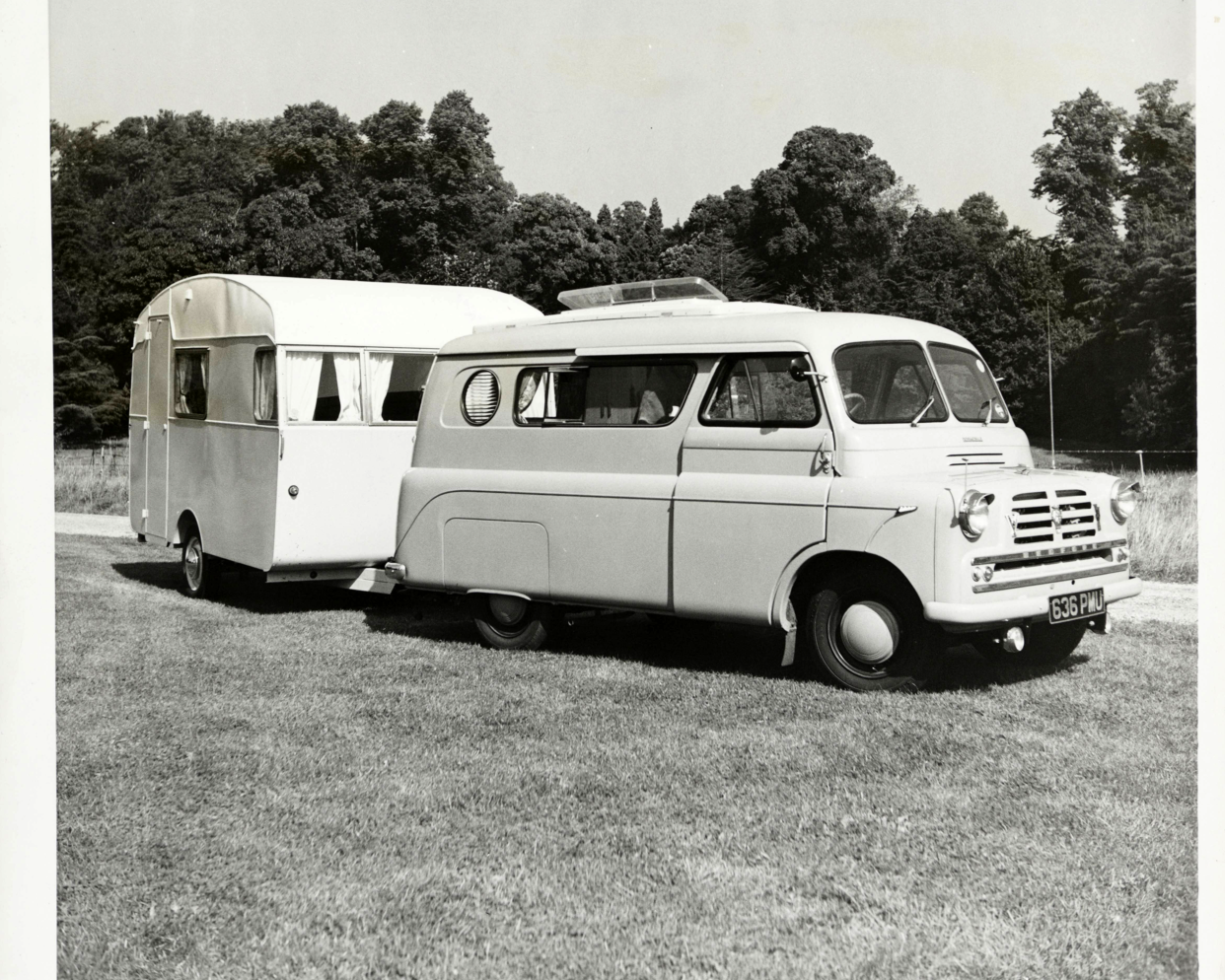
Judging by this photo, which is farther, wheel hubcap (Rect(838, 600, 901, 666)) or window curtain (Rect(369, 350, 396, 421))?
window curtain (Rect(369, 350, 396, 421))

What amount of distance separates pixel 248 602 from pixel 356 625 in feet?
5.66

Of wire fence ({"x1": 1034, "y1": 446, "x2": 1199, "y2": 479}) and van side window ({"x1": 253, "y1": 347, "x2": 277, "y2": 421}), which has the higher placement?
van side window ({"x1": 253, "y1": 347, "x2": 277, "y2": 421})

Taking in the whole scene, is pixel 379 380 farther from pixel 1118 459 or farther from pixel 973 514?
pixel 1118 459

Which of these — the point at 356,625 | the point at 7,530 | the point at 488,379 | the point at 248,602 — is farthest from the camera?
the point at 248,602

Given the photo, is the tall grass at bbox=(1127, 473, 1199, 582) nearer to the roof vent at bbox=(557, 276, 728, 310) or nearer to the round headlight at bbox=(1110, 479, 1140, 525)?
the round headlight at bbox=(1110, 479, 1140, 525)

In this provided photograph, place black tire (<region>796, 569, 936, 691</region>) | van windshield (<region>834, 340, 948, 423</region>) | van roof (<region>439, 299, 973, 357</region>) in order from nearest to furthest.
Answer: black tire (<region>796, 569, 936, 691</region>) → van windshield (<region>834, 340, 948, 423</region>) → van roof (<region>439, 299, 973, 357</region>)

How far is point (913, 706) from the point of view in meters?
6.93

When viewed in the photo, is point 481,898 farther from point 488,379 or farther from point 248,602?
point 248,602

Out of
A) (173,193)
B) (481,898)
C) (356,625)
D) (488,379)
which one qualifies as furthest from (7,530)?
(173,193)

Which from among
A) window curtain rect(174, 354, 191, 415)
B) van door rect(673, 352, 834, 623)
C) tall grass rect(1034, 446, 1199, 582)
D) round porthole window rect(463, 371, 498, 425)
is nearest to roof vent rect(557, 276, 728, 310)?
round porthole window rect(463, 371, 498, 425)

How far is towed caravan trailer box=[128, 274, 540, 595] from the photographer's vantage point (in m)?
10.4

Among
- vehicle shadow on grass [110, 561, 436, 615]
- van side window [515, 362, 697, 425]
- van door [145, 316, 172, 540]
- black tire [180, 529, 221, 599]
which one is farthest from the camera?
van door [145, 316, 172, 540]

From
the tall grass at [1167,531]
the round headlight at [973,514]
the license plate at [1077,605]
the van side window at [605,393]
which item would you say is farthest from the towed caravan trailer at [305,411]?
the tall grass at [1167,531]

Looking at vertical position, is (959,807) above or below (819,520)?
below
